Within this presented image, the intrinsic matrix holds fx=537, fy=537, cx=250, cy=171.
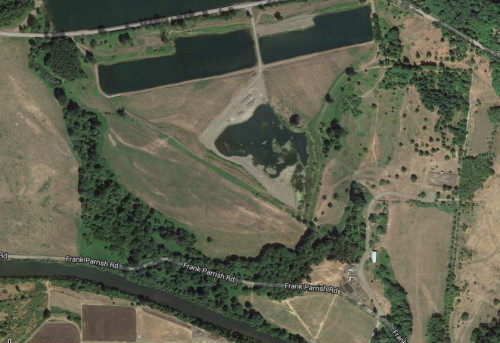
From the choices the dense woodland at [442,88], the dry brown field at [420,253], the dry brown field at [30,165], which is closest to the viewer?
the dry brown field at [30,165]

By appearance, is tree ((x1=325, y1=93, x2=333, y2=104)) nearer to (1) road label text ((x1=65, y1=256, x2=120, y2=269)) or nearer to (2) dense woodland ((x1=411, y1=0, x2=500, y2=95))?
(2) dense woodland ((x1=411, y1=0, x2=500, y2=95))

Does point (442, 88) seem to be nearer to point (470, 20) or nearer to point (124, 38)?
point (470, 20)

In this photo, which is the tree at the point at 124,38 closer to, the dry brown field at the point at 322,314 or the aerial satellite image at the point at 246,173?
the aerial satellite image at the point at 246,173

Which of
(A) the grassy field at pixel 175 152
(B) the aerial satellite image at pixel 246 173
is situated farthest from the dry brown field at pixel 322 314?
(A) the grassy field at pixel 175 152

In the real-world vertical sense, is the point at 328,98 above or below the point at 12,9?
above

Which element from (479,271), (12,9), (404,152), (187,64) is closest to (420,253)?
(479,271)
